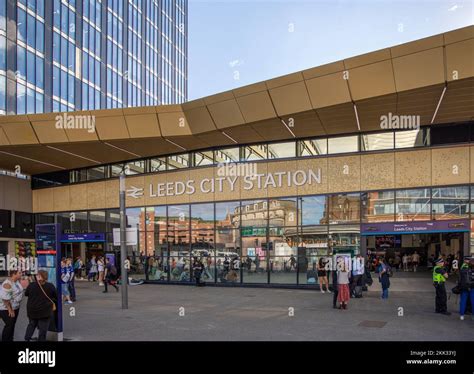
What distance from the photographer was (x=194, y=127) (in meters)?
19.0

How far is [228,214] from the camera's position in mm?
21422

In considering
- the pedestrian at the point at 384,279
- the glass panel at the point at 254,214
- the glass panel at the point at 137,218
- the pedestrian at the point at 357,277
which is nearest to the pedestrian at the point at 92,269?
the glass panel at the point at 137,218

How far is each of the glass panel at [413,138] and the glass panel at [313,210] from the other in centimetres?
368

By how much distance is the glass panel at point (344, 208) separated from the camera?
1891 centimetres

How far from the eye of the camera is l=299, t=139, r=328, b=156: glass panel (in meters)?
19.7

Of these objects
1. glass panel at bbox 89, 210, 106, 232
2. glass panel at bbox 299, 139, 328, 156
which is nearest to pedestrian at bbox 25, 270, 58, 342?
glass panel at bbox 299, 139, 328, 156

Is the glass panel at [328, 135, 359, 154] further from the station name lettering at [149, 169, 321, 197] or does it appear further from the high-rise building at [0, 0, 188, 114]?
the high-rise building at [0, 0, 188, 114]

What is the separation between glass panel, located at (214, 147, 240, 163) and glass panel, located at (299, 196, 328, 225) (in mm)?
3678

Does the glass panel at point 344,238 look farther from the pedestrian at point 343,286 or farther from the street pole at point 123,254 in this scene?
the street pole at point 123,254

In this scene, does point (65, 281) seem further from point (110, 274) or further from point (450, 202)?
point (450, 202)

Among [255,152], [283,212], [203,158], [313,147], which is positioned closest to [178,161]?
[203,158]

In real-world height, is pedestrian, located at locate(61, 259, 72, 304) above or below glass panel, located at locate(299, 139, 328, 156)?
below
